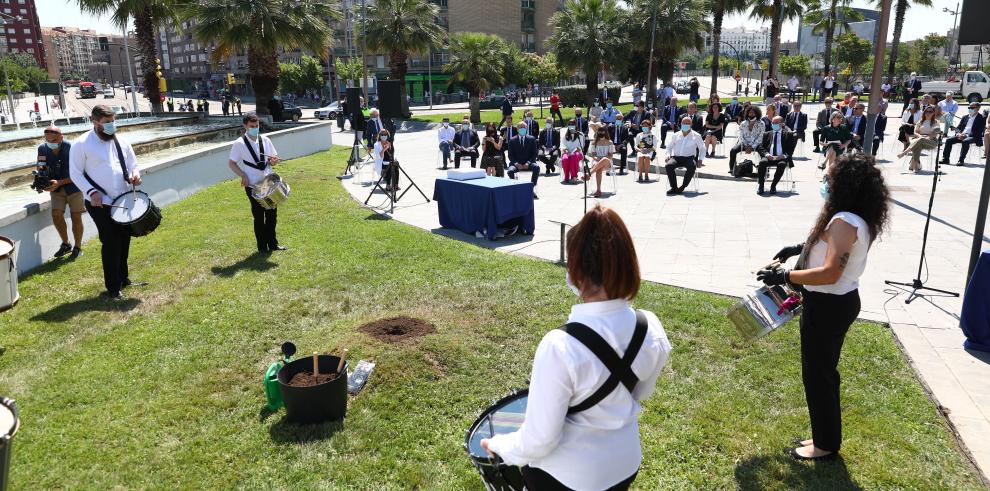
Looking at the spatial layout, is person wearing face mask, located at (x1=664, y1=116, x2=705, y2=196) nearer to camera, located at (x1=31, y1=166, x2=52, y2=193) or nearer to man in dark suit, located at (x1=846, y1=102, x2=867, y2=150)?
man in dark suit, located at (x1=846, y1=102, x2=867, y2=150)

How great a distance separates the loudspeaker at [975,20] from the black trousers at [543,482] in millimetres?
6167

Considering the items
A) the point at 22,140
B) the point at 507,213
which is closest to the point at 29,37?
the point at 22,140

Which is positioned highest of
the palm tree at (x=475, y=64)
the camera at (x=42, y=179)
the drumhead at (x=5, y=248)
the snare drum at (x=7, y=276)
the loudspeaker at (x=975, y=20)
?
the palm tree at (x=475, y=64)

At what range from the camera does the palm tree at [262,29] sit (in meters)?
25.1

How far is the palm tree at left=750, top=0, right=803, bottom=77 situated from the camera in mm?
39272

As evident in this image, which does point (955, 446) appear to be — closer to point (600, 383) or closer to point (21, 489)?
point (600, 383)

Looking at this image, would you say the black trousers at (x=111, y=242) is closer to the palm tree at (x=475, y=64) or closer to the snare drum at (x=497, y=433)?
the snare drum at (x=497, y=433)

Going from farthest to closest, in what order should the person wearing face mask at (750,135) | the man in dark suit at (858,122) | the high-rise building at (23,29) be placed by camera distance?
the high-rise building at (23,29)
the man in dark suit at (858,122)
the person wearing face mask at (750,135)

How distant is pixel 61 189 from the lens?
9016 millimetres

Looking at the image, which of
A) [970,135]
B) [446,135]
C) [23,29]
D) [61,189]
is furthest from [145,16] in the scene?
[23,29]

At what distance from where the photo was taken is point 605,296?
6.84 ft

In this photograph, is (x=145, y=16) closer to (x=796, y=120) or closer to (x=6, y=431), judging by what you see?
(x=796, y=120)

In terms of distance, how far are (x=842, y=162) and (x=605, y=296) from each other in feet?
7.30

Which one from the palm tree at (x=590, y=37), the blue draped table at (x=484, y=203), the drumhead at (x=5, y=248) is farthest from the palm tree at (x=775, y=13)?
the drumhead at (x=5, y=248)
